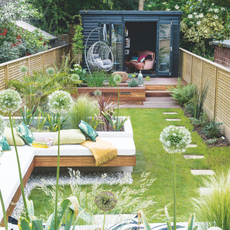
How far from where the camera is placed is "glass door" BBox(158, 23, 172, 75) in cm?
1210

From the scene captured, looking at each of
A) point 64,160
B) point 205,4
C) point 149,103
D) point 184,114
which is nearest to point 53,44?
point 149,103

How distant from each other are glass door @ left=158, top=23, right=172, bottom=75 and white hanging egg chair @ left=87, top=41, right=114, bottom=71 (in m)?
1.85

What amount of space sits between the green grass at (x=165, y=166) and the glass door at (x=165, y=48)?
197 inches

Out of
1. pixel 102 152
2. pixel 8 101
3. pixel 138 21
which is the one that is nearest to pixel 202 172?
pixel 102 152

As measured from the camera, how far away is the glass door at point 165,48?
12102 mm

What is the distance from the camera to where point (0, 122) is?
1734 millimetres

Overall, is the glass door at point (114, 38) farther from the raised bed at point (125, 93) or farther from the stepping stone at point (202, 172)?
the stepping stone at point (202, 172)

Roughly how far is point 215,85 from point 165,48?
5640 mm

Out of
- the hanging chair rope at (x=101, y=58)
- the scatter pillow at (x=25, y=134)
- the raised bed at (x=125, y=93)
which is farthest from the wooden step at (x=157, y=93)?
the scatter pillow at (x=25, y=134)

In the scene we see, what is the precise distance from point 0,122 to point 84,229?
1.10 meters

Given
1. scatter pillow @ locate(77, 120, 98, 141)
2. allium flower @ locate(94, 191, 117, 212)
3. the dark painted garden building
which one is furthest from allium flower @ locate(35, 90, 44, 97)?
the dark painted garden building

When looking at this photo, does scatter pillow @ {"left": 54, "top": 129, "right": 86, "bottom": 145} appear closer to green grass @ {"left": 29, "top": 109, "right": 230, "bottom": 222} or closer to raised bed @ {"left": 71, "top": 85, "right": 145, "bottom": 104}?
green grass @ {"left": 29, "top": 109, "right": 230, "bottom": 222}

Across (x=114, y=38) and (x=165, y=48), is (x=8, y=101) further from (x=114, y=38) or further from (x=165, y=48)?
(x=165, y=48)

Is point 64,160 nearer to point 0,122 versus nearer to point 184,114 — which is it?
point 0,122
